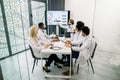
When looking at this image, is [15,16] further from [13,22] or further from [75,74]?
[75,74]

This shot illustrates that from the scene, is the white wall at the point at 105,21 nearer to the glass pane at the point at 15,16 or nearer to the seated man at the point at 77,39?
the seated man at the point at 77,39

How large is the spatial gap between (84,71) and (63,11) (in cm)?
214

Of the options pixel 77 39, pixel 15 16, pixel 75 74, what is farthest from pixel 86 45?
pixel 15 16

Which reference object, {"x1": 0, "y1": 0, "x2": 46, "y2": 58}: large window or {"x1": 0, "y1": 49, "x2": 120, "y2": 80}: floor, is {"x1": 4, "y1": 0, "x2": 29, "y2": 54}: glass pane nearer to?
{"x1": 0, "y1": 0, "x2": 46, "y2": 58}: large window

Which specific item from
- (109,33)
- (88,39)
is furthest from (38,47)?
(109,33)

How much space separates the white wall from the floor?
0.40m

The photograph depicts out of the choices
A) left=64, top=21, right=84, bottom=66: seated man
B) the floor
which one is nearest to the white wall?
left=64, top=21, right=84, bottom=66: seated man

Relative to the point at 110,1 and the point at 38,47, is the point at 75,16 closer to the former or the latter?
the point at 110,1

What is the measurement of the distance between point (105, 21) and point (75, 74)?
52.2 inches

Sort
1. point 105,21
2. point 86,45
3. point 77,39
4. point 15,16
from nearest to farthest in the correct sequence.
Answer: point 15,16 → point 86,45 → point 105,21 → point 77,39

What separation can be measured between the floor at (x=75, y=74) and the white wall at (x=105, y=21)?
40cm

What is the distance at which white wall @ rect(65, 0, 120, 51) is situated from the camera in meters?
2.26

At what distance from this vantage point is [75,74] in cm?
256

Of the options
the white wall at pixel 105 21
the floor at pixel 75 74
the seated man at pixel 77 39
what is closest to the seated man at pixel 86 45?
the seated man at pixel 77 39
